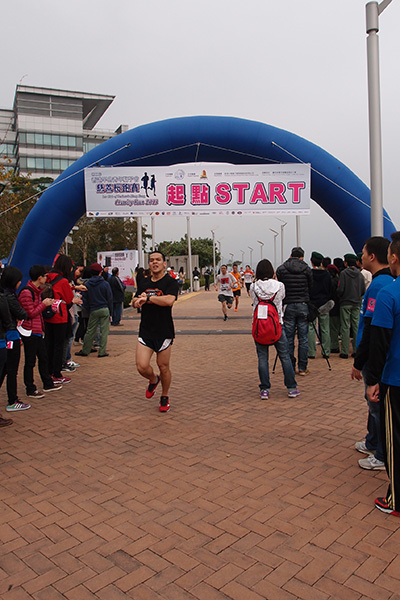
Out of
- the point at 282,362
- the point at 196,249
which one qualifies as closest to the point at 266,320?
the point at 282,362

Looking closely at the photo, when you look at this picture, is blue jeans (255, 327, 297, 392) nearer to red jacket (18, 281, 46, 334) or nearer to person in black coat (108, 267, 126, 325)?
red jacket (18, 281, 46, 334)

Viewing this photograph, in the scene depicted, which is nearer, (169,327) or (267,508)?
(267,508)

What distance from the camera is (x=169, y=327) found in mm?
5645

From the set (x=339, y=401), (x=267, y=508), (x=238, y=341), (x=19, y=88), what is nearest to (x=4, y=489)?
(x=267, y=508)

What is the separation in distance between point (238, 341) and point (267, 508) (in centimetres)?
811

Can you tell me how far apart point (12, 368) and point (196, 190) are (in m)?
7.09

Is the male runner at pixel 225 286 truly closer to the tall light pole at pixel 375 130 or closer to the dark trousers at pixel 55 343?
the tall light pole at pixel 375 130

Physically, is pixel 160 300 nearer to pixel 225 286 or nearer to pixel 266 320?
pixel 266 320

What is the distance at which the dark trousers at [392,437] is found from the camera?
3.19 metres

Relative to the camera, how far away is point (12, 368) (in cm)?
577

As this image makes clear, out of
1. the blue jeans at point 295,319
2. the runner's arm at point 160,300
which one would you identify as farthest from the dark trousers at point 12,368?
the blue jeans at point 295,319

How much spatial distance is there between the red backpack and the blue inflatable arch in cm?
600

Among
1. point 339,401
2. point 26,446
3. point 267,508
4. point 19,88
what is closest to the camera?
point 267,508

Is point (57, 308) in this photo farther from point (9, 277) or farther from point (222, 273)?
point (222, 273)
